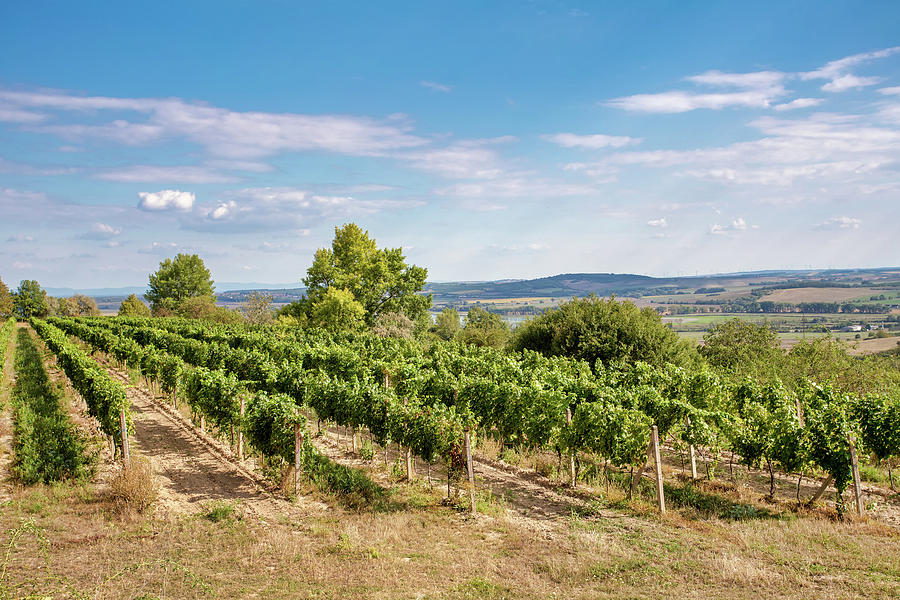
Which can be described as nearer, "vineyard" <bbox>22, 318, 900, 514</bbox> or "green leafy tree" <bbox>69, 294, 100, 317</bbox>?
"vineyard" <bbox>22, 318, 900, 514</bbox>

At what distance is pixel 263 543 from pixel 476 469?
6.08 m

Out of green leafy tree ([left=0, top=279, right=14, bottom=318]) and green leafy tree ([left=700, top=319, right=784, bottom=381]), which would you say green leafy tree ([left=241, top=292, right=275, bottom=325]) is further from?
green leafy tree ([left=0, top=279, right=14, bottom=318])

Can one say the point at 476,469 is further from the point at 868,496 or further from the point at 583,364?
the point at 868,496

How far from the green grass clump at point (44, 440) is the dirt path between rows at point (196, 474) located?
1680 mm

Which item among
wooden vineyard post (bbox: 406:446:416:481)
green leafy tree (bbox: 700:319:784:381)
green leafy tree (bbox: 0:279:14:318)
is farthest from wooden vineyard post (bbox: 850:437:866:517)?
green leafy tree (bbox: 0:279:14:318)

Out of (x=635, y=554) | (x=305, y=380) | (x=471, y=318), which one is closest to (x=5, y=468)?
(x=305, y=380)

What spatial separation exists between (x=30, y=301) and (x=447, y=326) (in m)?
76.8

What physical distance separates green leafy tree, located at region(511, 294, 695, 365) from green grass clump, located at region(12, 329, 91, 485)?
19651 mm

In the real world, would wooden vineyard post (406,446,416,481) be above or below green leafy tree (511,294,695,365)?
below

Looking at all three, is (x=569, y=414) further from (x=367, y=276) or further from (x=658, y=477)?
(x=367, y=276)

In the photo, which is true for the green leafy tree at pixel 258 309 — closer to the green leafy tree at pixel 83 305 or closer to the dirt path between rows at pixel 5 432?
the dirt path between rows at pixel 5 432

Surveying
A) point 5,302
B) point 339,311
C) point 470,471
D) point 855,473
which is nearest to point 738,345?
point 855,473

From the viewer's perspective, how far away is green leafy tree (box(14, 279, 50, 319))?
92.9 metres

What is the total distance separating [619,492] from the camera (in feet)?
38.9
